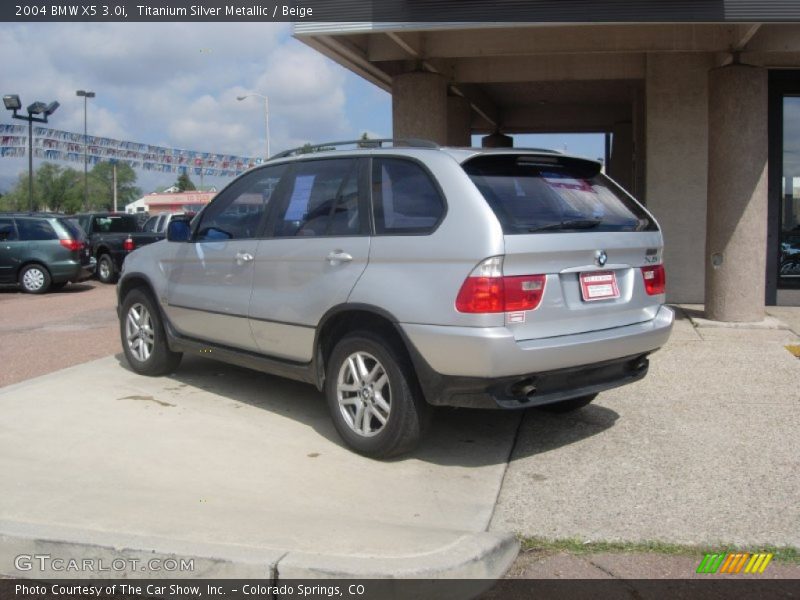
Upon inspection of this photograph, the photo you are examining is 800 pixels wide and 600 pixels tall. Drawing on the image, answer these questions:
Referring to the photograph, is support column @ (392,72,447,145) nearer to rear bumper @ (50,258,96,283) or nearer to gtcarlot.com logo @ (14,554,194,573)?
gtcarlot.com logo @ (14,554,194,573)

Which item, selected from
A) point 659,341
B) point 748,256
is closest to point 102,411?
point 659,341

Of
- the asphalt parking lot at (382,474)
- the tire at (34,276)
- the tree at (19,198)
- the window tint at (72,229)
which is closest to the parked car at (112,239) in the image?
the window tint at (72,229)

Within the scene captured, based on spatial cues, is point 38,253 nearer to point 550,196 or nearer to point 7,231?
point 7,231

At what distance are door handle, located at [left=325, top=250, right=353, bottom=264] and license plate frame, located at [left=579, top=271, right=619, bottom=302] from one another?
141 centimetres

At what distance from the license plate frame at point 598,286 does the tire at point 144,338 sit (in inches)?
148

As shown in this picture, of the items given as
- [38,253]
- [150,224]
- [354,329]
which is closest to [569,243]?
[354,329]

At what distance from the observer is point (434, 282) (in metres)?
4.27

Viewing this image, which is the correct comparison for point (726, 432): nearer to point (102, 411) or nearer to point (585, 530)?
point (585, 530)

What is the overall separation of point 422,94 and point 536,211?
6.36 metres

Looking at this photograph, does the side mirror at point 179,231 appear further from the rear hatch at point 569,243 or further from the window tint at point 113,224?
the window tint at point 113,224

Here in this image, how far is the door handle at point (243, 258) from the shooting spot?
5560 mm

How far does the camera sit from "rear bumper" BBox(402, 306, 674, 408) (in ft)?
13.5

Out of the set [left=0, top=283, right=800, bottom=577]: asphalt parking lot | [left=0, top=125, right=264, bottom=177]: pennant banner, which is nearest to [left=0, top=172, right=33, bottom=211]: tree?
[left=0, top=125, right=264, bottom=177]: pennant banner

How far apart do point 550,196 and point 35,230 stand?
14671 mm
